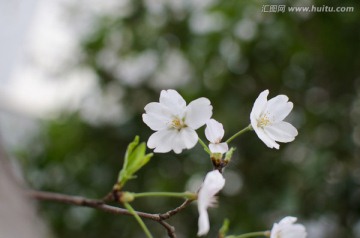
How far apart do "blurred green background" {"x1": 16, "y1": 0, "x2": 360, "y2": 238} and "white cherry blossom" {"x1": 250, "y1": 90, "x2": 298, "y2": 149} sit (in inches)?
31.5

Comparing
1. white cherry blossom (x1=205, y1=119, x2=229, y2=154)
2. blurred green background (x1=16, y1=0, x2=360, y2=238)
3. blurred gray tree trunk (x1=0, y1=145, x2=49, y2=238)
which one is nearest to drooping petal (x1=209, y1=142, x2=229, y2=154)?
white cherry blossom (x1=205, y1=119, x2=229, y2=154)

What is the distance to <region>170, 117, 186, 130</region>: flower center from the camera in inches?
13.5

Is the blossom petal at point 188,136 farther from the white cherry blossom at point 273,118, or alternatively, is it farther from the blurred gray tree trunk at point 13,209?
the blurred gray tree trunk at point 13,209

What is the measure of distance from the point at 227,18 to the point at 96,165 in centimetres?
66

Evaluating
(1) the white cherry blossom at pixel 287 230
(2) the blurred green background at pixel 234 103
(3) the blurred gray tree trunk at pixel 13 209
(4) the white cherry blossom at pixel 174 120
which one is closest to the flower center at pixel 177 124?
(4) the white cherry blossom at pixel 174 120

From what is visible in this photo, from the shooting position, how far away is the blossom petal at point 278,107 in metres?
0.36

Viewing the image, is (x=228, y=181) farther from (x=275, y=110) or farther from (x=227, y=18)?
(x=275, y=110)

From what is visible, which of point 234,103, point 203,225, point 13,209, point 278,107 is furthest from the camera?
point 234,103

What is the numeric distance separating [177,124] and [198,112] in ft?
0.07

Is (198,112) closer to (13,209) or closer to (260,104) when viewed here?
(260,104)

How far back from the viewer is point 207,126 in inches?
12.9

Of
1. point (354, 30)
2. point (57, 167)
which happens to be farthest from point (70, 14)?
point (354, 30)

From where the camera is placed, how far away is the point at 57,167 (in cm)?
164

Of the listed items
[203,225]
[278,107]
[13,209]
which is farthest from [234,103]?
[203,225]
